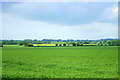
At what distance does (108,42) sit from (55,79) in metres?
27.5

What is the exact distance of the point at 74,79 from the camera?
7379 mm

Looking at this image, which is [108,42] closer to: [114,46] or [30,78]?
[114,46]

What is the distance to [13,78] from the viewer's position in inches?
295

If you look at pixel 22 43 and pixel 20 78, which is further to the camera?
pixel 22 43

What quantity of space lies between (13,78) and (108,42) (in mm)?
28014

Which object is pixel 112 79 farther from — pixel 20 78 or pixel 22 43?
pixel 22 43

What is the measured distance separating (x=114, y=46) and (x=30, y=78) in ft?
99.1

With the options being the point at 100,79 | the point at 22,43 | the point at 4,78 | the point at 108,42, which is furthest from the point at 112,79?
the point at 108,42

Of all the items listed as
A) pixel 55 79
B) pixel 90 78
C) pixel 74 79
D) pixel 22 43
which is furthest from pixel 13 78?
pixel 22 43

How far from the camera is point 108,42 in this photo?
33.3 meters

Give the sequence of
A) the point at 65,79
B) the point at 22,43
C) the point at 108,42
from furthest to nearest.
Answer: the point at 108,42
the point at 22,43
the point at 65,79

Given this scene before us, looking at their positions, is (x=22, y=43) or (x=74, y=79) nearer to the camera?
(x=74, y=79)

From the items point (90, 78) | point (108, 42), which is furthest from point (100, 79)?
point (108, 42)

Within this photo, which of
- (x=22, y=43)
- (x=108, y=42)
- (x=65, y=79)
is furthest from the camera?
(x=108, y=42)
